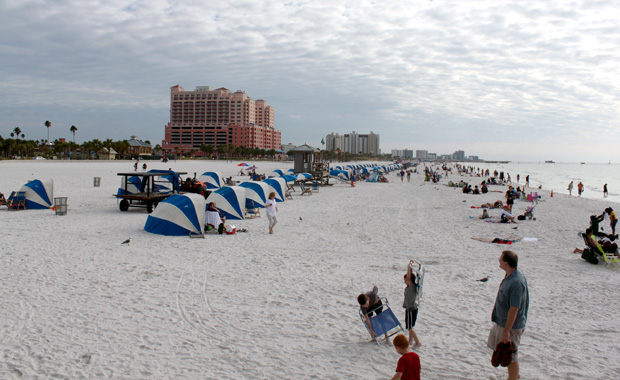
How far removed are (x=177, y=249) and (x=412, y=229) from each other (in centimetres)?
809

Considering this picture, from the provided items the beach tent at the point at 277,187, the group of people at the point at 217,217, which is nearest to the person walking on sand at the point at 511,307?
the group of people at the point at 217,217

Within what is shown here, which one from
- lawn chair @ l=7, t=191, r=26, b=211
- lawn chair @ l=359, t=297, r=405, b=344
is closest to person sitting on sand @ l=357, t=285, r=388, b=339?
lawn chair @ l=359, t=297, r=405, b=344

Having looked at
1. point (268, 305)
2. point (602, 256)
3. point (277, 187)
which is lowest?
point (268, 305)

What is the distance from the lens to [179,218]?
12.2 m

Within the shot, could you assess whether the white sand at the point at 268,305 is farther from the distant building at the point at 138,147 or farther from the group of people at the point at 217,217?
the distant building at the point at 138,147

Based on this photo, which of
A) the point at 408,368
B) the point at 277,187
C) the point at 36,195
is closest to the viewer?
the point at 408,368

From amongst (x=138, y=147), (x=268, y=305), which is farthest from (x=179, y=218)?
(x=138, y=147)

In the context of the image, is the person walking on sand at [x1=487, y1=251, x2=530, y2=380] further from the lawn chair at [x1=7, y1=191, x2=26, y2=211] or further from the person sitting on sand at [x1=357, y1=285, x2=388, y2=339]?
the lawn chair at [x1=7, y1=191, x2=26, y2=211]

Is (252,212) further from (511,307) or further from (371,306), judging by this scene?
(511,307)

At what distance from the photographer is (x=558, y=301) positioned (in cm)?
723

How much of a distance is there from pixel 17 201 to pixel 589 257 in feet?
65.1

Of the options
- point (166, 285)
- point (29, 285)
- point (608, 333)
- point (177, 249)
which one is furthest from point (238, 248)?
point (608, 333)

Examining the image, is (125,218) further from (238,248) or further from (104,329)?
(104,329)

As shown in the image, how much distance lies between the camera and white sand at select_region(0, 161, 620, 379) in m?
4.86
